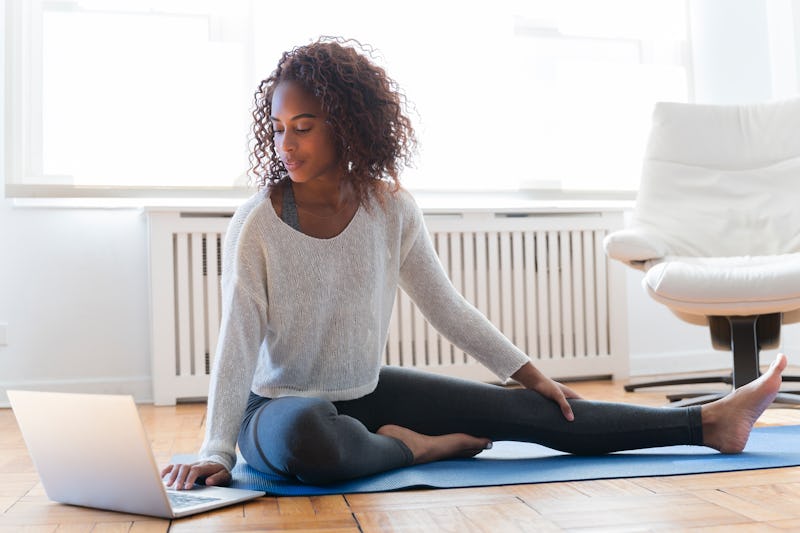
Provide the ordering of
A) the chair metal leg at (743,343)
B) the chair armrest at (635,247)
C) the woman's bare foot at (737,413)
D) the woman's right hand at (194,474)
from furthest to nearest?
the chair armrest at (635,247), the chair metal leg at (743,343), the woman's bare foot at (737,413), the woman's right hand at (194,474)

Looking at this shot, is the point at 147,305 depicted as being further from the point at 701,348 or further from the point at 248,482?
the point at 701,348

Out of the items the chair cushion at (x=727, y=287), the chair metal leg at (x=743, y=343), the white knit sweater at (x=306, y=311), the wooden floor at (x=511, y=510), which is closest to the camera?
the wooden floor at (x=511, y=510)

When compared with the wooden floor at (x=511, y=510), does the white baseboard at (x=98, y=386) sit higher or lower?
higher

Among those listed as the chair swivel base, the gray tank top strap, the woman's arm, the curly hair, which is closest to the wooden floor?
the woman's arm

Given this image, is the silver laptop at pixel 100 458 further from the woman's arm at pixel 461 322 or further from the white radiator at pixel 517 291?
the white radiator at pixel 517 291

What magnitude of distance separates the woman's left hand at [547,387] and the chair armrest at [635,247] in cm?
92

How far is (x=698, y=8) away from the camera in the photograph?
11.5 feet

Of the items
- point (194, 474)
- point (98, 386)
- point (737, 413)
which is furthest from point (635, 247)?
point (98, 386)

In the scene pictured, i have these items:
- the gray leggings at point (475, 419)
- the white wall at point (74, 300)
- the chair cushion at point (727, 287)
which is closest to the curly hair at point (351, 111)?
the gray leggings at point (475, 419)

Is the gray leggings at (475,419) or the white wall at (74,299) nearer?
the gray leggings at (475,419)

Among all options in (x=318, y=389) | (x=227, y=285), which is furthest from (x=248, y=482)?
(x=227, y=285)

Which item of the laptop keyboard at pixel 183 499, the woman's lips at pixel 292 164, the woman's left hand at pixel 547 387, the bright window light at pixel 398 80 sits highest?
the bright window light at pixel 398 80

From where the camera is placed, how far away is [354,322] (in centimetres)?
146

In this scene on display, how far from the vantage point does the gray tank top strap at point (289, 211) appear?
145 cm
